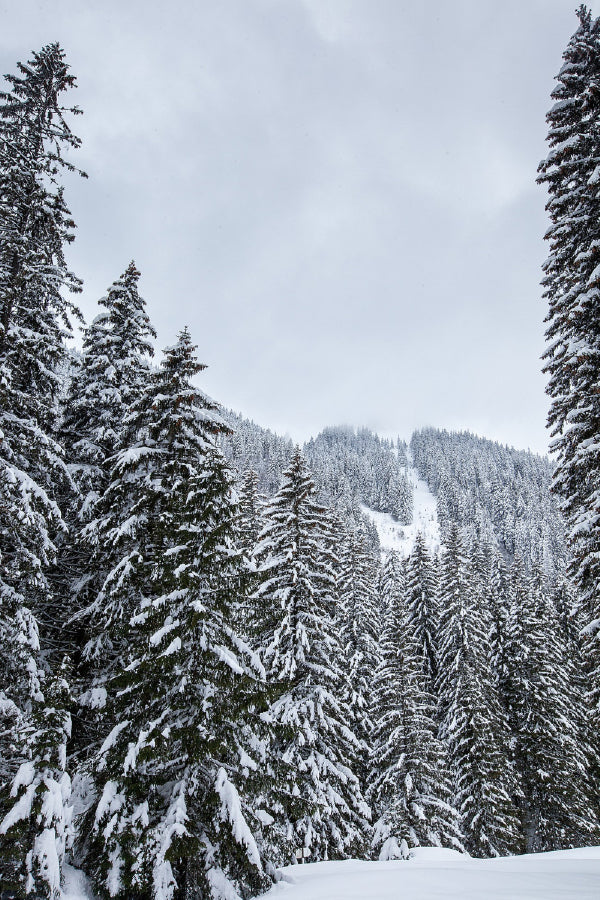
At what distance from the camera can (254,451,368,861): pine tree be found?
15188mm

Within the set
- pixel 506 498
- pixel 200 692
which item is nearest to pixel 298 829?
pixel 200 692

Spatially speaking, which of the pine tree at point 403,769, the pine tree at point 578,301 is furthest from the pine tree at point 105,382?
the pine tree at point 403,769

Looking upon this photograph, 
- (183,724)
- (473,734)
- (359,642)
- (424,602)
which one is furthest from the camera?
(424,602)

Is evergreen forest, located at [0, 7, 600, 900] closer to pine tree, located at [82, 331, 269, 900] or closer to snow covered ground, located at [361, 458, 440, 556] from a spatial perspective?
pine tree, located at [82, 331, 269, 900]

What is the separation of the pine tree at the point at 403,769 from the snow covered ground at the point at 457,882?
11372 mm

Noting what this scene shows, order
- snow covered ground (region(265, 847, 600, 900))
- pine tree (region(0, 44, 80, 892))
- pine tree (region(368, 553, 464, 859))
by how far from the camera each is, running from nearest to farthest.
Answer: snow covered ground (region(265, 847, 600, 900))
pine tree (region(0, 44, 80, 892))
pine tree (region(368, 553, 464, 859))

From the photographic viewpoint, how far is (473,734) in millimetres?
24781

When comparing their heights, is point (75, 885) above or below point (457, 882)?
below

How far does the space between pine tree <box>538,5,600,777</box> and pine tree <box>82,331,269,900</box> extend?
8782 millimetres

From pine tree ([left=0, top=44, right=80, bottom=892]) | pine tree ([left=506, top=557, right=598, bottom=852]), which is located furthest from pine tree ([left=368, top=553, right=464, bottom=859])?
pine tree ([left=0, top=44, right=80, bottom=892])

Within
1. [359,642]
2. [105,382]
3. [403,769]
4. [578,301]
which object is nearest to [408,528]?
[359,642]

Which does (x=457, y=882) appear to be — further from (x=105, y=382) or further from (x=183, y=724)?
(x=105, y=382)

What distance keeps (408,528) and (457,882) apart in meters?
133

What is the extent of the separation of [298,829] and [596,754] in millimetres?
27787
